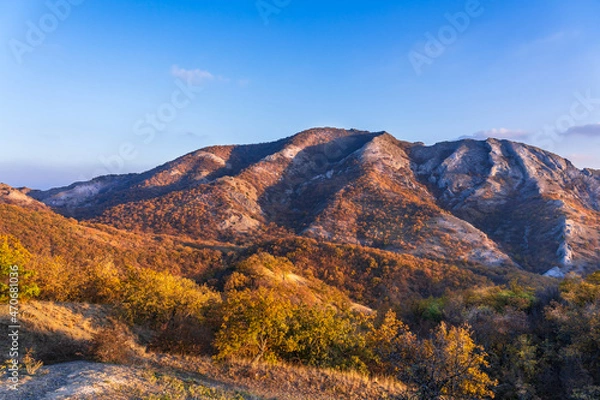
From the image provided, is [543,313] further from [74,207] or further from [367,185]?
[74,207]

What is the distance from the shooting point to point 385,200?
96438 millimetres

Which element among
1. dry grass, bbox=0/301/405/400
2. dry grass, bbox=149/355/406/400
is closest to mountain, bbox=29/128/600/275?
dry grass, bbox=149/355/406/400

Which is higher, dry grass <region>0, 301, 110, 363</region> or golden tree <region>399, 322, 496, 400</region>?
dry grass <region>0, 301, 110, 363</region>

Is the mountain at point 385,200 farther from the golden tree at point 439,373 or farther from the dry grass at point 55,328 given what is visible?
the dry grass at point 55,328

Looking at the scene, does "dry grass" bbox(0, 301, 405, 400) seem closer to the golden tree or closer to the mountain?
the golden tree

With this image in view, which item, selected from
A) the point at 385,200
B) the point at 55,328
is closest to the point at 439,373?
the point at 55,328

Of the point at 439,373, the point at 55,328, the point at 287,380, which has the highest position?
the point at 55,328

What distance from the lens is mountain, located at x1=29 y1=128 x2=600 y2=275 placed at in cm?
7944

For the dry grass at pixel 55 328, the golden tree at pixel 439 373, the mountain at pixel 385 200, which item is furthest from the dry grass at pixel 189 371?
the mountain at pixel 385 200

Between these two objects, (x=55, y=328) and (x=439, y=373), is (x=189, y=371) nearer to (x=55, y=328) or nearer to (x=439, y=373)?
(x=55, y=328)

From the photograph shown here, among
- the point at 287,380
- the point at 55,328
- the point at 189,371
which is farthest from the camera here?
the point at 55,328

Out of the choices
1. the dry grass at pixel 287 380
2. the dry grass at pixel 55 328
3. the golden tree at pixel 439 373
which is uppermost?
the dry grass at pixel 55 328

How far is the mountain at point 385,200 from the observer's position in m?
79.4

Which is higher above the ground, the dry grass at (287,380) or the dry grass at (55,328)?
the dry grass at (55,328)
